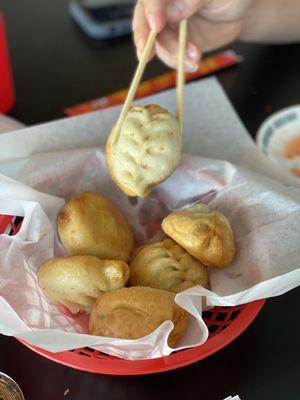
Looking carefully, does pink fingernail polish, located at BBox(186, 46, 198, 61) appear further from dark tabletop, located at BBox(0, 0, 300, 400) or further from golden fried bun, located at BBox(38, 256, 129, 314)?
golden fried bun, located at BBox(38, 256, 129, 314)

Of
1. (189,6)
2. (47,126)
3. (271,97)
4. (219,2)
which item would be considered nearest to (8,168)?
(47,126)

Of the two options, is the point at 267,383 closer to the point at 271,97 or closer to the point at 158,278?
the point at 158,278

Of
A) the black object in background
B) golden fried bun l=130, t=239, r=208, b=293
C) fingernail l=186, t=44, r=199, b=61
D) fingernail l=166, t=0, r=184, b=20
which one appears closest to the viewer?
golden fried bun l=130, t=239, r=208, b=293

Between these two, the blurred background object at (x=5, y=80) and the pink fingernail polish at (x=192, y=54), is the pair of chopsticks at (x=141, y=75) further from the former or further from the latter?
the blurred background object at (x=5, y=80)

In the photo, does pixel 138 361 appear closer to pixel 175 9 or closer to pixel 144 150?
pixel 144 150

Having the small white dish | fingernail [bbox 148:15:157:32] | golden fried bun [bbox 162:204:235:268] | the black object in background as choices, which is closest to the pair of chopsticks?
fingernail [bbox 148:15:157:32]

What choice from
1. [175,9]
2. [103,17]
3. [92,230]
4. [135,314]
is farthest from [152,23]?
[103,17]
